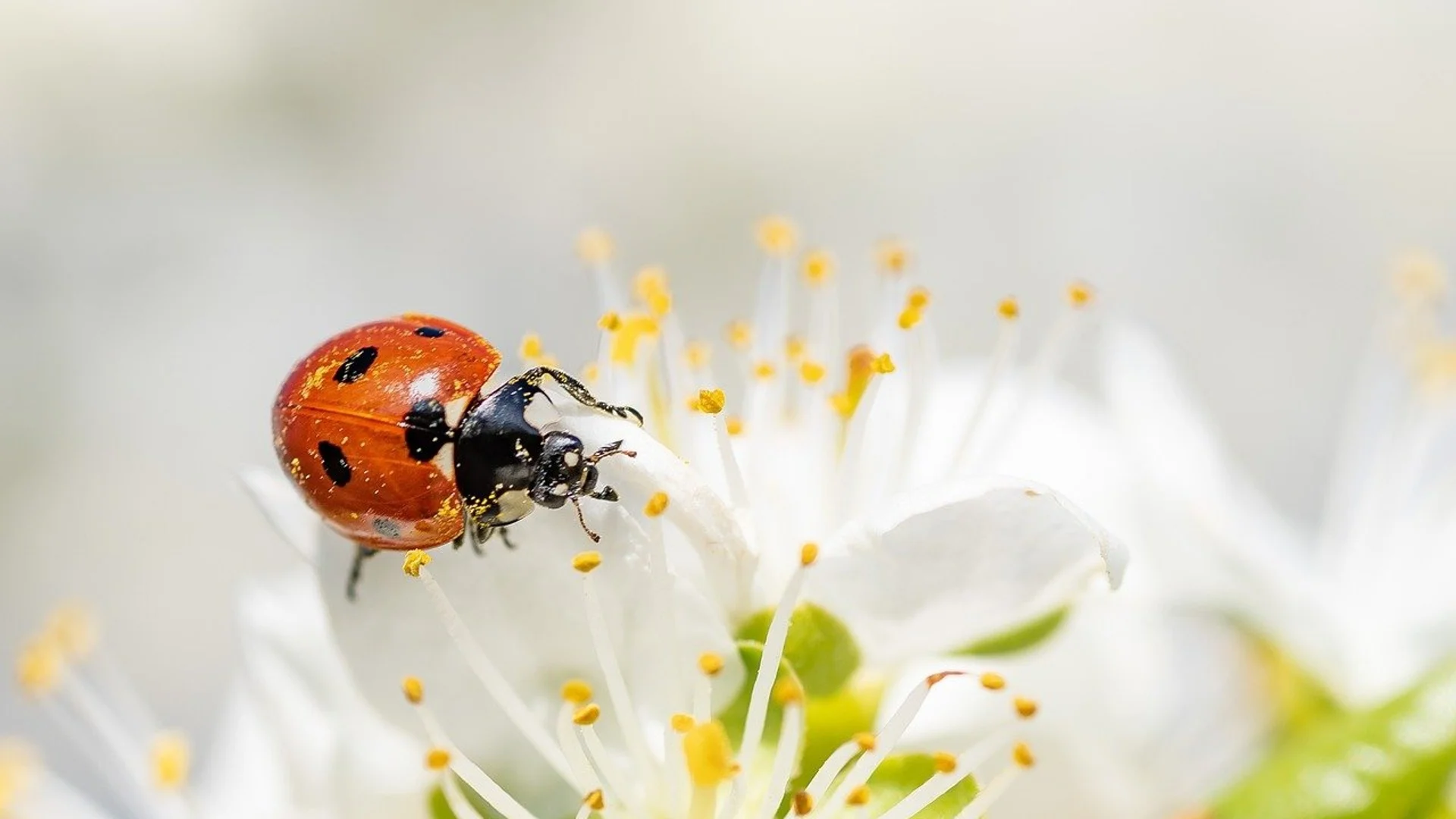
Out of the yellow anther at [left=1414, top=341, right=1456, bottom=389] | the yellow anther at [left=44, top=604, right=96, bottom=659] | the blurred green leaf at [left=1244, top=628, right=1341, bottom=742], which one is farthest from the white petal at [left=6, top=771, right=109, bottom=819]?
the yellow anther at [left=1414, top=341, right=1456, bottom=389]

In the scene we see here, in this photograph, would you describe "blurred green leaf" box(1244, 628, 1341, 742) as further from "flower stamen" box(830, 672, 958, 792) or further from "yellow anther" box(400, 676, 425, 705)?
"yellow anther" box(400, 676, 425, 705)

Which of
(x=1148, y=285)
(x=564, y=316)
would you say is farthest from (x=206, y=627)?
(x=1148, y=285)

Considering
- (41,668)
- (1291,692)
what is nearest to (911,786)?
(1291,692)

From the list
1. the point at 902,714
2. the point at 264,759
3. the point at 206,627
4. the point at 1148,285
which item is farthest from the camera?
the point at 1148,285

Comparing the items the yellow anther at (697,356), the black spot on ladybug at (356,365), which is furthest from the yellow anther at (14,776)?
the yellow anther at (697,356)

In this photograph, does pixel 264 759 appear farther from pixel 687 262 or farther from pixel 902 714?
pixel 687 262

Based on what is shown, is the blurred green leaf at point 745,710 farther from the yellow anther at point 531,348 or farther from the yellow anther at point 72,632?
the yellow anther at point 72,632
